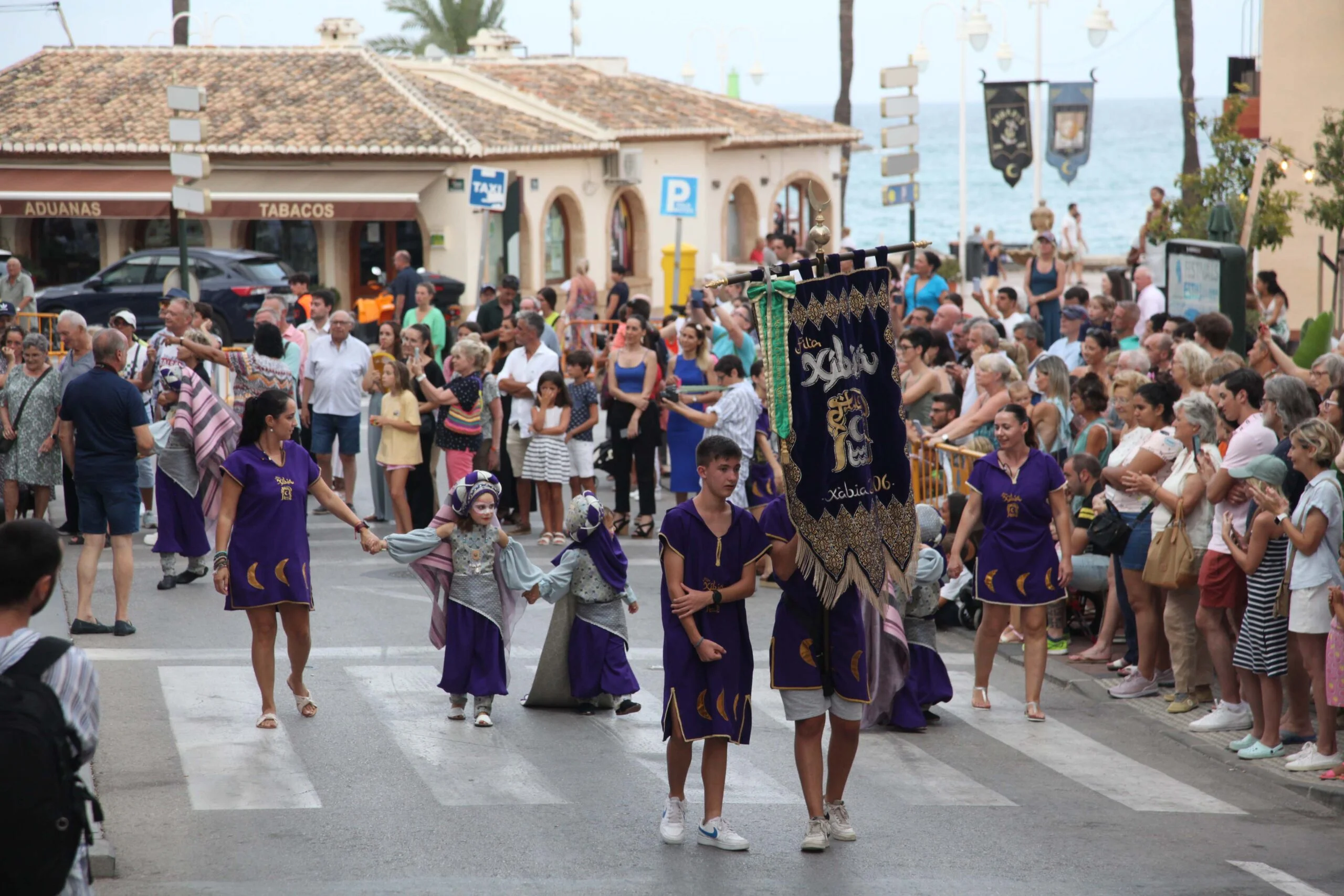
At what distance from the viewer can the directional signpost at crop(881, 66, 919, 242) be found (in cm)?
2581

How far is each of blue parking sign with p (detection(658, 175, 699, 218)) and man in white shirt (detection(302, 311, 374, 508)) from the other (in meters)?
7.90

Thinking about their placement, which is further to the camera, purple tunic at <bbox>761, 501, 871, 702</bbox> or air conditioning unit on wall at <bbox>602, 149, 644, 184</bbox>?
air conditioning unit on wall at <bbox>602, 149, 644, 184</bbox>

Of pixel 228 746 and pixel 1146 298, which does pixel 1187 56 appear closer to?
pixel 1146 298

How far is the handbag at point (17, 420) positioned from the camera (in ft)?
43.0

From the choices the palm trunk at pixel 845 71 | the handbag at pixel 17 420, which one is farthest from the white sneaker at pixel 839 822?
the palm trunk at pixel 845 71

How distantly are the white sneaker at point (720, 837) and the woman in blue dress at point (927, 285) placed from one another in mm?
12402

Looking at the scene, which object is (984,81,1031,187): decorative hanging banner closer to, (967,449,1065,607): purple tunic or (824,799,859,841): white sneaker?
(967,449,1065,607): purple tunic

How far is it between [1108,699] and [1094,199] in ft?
461

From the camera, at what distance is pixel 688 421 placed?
14609mm

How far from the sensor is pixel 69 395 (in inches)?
427

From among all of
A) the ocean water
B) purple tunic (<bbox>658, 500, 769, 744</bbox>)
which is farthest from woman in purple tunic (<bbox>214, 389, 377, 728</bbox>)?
the ocean water

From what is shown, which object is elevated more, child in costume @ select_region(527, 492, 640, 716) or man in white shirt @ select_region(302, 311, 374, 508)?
man in white shirt @ select_region(302, 311, 374, 508)

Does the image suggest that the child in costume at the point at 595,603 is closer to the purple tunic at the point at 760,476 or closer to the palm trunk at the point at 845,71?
the purple tunic at the point at 760,476

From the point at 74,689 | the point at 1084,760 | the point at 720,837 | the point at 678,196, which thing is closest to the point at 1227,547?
the point at 1084,760
